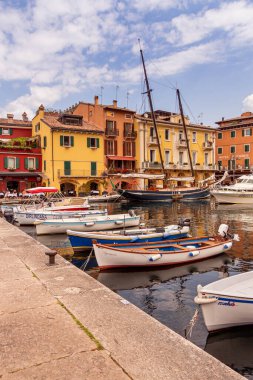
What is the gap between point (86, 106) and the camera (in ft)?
178

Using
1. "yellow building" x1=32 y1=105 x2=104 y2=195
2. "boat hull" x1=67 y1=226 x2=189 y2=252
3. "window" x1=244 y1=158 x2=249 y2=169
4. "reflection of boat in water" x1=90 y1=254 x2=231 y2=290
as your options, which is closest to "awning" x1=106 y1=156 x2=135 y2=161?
"yellow building" x1=32 y1=105 x2=104 y2=195

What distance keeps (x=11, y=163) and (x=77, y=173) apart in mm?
9395

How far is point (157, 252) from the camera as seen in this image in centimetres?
1176

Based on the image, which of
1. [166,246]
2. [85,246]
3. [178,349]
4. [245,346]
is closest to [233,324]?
[245,346]

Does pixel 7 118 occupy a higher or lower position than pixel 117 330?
higher

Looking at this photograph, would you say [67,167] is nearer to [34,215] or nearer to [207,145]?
[34,215]

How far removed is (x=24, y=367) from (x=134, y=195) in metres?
38.4

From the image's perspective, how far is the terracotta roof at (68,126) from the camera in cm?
4599

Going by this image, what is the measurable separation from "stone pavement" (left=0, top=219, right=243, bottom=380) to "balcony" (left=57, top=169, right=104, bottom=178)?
130ft

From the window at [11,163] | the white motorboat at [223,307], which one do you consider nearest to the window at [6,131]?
the window at [11,163]

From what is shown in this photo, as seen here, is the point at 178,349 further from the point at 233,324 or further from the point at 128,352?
the point at 233,324

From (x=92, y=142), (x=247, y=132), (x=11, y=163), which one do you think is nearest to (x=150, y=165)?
(x=92, y=142)

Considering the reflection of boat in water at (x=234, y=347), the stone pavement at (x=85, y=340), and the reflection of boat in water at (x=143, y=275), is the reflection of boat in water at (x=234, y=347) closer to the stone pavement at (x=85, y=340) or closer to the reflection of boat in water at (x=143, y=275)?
the stone pavement at (x=85, y=340)

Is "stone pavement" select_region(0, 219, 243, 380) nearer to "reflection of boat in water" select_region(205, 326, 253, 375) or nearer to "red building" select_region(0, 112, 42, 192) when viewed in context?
"reflection of boat in water" select_region(205, 326, 253, 375)
